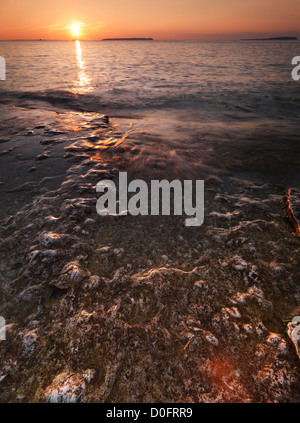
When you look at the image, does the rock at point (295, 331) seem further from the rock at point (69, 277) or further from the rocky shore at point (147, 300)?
the rock at point (69, 277)

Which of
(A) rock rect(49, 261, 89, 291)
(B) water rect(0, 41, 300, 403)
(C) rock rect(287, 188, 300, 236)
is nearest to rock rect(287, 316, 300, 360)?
(B) water rect(0, 41, 300, 403)

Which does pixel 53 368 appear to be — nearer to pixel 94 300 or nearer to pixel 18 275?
pixel 94 300

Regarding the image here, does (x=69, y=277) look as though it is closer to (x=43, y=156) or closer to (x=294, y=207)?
(x=294, y=207)

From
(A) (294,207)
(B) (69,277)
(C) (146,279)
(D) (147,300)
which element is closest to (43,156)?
(B) (69,277)

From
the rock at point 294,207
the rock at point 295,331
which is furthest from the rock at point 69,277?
the rock at point 294,207

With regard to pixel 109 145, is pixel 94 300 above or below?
below

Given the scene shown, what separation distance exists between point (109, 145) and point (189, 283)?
4.61 metres

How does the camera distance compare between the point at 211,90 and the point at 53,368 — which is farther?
the point at 211,90

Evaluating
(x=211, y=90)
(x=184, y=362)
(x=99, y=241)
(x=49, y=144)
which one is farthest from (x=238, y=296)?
(x=211, y=90)

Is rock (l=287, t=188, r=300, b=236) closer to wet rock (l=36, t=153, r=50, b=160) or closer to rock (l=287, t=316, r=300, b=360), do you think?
rock (l=287, t=316, r=300, b=360)

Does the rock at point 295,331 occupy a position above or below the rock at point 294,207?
below

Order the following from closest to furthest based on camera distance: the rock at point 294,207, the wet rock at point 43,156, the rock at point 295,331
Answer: the rock at point 295,331, the rock at point 294,207, the wet rock at point 43,156

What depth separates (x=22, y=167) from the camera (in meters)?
4.87

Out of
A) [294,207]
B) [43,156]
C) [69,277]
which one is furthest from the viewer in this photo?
[43,156]
